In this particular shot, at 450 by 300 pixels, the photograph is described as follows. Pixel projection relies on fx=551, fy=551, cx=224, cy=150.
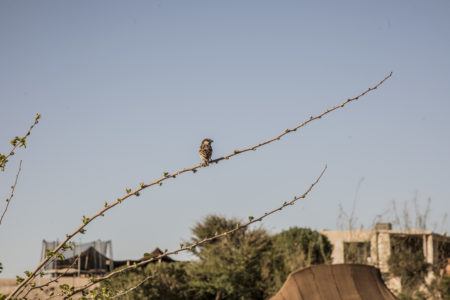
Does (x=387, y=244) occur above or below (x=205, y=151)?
above

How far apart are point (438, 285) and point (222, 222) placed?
9.83 metres

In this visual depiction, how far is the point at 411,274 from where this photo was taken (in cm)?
1831

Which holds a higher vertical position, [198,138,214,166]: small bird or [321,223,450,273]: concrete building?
[321,223,450,273]: concrete building

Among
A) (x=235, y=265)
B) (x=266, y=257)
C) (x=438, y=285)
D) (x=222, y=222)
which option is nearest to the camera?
(x=438, y=285)

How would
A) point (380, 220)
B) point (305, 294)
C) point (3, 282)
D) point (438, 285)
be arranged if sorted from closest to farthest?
1. point (305, 294)
2. point (380, 220)
3. point (438, 285)
4. point (3, 282)

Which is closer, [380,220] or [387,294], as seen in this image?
[387,294]

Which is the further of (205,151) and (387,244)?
(387,244)

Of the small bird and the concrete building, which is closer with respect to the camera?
the small bird

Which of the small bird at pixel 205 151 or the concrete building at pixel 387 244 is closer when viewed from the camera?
the small bird at pixel 205 151

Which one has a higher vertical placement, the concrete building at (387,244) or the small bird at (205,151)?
the concrete building at (387,244)

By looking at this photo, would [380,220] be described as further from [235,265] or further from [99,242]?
[99,242]

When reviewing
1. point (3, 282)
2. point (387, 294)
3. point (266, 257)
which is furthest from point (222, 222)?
point (387, 294)

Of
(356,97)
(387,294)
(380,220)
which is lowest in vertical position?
(387,294)

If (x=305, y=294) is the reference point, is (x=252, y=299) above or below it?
above
